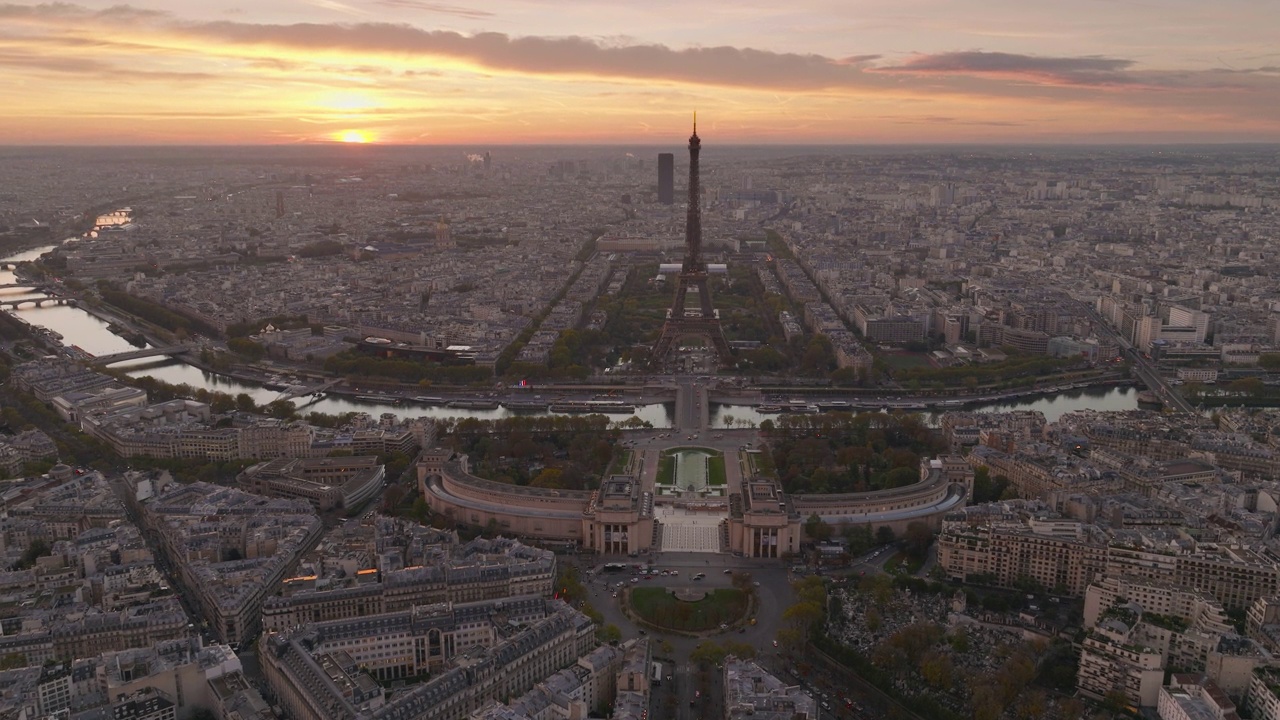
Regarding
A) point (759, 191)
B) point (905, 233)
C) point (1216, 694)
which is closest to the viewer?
point (1216, 694)

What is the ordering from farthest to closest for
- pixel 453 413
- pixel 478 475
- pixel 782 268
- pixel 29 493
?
pixel 782 268
pixel 453 413
pixel 478 475
pixel 29 493

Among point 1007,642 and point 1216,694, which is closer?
point 1216,694

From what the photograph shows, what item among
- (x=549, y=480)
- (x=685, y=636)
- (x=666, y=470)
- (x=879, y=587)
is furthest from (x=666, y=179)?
(x=685, y=636)

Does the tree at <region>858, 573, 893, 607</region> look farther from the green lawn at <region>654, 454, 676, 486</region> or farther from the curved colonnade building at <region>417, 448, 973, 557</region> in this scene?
the green lawn at <region>654, 454, 676, 486</region>

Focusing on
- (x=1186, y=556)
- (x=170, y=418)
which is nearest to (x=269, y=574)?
(x=170, y=418)

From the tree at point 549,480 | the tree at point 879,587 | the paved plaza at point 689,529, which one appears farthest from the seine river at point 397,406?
the tree at point 879,587

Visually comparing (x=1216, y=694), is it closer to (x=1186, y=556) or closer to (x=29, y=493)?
(x=1186, y=556)

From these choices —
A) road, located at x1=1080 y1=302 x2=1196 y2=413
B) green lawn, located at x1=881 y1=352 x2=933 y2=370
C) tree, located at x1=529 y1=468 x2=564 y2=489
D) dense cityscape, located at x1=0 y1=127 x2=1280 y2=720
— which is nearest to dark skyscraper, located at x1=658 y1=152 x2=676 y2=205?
dense cityscape, located at x1=0 y1=127 x2=1280 y2=720
